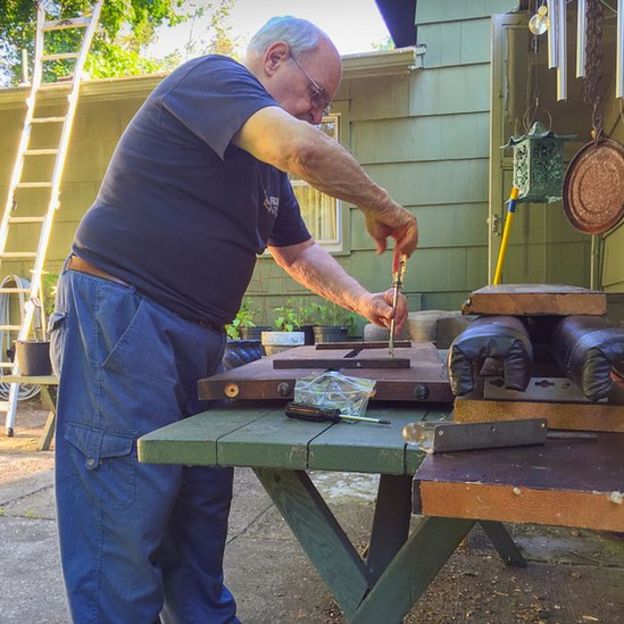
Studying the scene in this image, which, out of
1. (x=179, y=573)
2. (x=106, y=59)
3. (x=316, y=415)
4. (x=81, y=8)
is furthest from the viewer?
(x=106, y=59)

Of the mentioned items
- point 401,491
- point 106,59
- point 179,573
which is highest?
point 106,59

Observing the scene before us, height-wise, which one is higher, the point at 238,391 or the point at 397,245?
the point at 397,245

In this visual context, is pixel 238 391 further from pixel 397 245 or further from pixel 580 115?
pixel 580 115

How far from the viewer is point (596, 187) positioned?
3.26 metres

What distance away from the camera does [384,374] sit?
4.58ft

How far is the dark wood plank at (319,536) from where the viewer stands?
1251 mm

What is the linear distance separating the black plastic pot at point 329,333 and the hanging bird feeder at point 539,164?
6.65 ft

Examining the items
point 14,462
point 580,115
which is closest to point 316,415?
point 14,462

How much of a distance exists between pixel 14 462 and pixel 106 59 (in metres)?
10.3

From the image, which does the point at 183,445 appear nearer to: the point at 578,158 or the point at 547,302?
the point at 547,302

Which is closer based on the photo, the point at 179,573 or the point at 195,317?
the point at 195,317

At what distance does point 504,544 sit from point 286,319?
3.42 metres

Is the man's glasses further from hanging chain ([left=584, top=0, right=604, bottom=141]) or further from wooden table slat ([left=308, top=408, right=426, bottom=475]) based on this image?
hanging chain ([left=584, top=0, right=604, bottom=141])

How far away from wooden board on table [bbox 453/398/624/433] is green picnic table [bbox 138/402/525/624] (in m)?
0.14
